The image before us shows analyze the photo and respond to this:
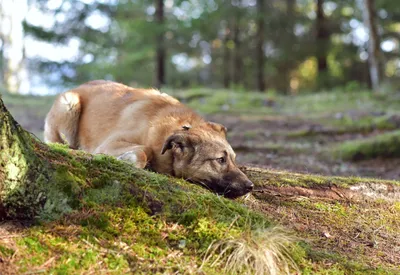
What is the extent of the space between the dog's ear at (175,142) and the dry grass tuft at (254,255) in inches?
68.4

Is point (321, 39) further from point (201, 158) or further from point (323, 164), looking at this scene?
point (201, 158)

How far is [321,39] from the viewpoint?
27.2 meters

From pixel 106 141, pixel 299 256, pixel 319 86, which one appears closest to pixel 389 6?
pixel 319 86

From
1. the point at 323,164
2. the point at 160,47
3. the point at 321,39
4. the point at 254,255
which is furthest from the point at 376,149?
the point at 321,39

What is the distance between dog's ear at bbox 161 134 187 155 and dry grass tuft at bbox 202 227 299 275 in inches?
68.4

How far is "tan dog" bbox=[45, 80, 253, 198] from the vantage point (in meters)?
4.81

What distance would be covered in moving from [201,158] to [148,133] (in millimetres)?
886

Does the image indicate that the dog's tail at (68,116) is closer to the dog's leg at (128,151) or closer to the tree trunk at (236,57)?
the dog's leg at (128,151)

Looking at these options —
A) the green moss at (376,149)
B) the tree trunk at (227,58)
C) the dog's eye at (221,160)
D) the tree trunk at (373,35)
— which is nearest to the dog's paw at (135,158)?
the dog's eye at (221,160)

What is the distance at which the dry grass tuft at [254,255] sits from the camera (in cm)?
308

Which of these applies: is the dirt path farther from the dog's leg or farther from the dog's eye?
the dog's leg

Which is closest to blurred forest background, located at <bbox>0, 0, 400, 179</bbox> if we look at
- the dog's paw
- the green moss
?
the green moss

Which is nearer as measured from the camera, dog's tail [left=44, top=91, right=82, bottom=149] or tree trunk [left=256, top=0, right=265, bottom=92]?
dog's tail [left=44, top=91, right=82, bottom=149]

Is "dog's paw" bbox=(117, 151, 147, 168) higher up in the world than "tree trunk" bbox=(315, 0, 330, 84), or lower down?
lower down
